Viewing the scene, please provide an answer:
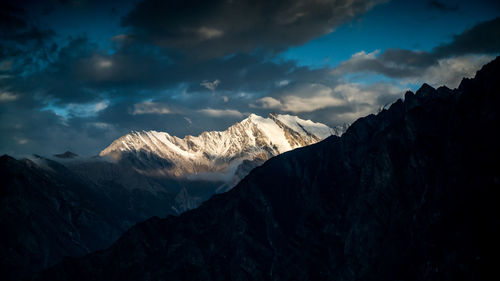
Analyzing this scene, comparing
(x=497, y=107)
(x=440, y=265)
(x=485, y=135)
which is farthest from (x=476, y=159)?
(x=440, y=265)

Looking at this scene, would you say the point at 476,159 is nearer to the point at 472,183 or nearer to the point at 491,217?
the point at 472,183

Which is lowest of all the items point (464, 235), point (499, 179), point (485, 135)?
point (464, 235)

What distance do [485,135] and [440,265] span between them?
56.1 meters

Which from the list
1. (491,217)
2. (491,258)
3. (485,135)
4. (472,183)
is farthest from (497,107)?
(491,258)

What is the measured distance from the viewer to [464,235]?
186750 mm

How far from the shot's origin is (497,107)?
197 m

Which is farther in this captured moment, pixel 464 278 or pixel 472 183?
pixel 472 183

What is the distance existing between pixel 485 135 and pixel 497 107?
1225 centimetres

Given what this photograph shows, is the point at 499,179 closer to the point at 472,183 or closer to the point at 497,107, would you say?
the point at 472,183

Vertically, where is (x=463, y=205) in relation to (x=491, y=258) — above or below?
above

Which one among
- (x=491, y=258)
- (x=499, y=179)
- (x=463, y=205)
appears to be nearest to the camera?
(x=491, y=258)

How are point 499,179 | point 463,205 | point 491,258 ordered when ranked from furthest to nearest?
1. point 463,205
2. point 499,179
3. point 491,258

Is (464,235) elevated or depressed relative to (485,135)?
depressed

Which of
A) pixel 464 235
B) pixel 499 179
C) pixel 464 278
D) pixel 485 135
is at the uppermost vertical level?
pixel 485 135
